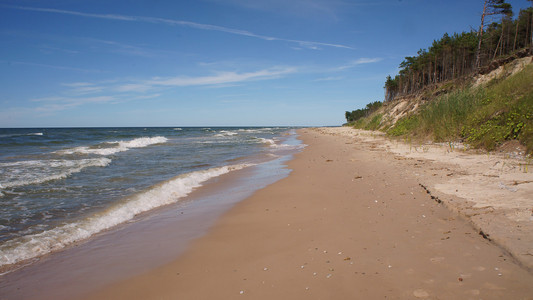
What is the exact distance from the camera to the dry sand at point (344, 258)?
104 inches

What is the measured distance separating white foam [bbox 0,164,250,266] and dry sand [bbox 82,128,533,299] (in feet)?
6.77

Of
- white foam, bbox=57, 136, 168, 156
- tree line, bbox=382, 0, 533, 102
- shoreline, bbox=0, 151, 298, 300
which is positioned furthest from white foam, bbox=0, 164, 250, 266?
tree line, bbox=382, 0, 533, 102

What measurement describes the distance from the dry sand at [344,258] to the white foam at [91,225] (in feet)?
6.77

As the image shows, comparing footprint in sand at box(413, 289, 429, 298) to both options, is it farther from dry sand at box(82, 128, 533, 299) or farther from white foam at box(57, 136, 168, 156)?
white foam at box(57, 136, 168, 156)

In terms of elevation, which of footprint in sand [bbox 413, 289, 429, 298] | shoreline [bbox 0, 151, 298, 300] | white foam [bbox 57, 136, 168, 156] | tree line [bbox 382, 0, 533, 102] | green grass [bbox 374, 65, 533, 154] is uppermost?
tree line [bbox 382, 0, 533, 102]

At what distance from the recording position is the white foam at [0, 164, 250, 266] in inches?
163

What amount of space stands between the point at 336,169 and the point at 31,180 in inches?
416

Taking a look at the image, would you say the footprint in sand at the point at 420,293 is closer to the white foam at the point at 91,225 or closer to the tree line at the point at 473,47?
the white foam at the point at 91,225

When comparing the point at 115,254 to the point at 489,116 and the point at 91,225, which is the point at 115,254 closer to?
the point at 91,225

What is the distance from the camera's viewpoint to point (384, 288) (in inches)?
105

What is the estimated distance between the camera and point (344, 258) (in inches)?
130

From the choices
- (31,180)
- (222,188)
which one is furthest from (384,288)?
(31,180)

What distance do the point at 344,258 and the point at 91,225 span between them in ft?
15.4

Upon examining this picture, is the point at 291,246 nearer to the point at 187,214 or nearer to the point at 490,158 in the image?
the point at 187,214
